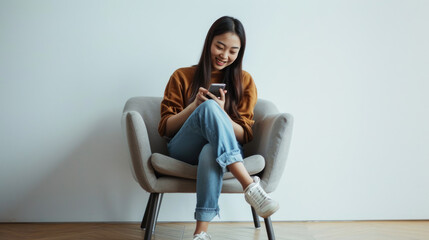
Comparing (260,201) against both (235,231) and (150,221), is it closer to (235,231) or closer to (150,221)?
(150,221)

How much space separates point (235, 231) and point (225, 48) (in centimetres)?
98

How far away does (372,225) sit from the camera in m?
2.39

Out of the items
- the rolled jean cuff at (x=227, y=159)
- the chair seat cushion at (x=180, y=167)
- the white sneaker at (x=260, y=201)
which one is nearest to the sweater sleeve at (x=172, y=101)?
the chair seat cushion at (x=180, y=167)

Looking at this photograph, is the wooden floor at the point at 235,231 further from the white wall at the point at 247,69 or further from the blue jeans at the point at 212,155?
the blue jeans at the point at 212,155

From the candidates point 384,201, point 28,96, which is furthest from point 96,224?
point 384,201

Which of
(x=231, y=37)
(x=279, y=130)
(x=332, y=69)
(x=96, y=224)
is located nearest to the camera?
(x=279, y=130)

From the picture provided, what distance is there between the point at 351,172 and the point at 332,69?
0.64 meters

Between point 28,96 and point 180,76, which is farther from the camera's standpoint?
point 28,96

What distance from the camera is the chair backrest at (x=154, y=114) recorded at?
2137mm

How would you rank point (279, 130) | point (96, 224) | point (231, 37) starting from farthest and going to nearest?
point (96, 224), point (231, 37), point (279, 130)

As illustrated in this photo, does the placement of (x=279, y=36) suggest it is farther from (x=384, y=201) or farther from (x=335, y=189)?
(x=384, y=201)

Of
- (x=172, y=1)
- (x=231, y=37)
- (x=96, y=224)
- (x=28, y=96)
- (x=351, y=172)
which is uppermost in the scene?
(x=172, y=1)

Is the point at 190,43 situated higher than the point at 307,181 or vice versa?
the point at 190,43

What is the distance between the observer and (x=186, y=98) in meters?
2.03
